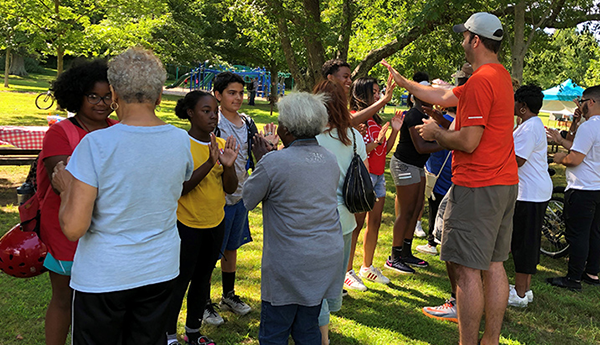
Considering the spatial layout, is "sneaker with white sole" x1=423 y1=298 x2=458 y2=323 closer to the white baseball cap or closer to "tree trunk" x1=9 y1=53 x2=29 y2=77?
the white baseball cap

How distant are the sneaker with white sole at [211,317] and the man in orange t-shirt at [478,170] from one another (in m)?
1.92

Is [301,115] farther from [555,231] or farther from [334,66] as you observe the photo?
[555,231]

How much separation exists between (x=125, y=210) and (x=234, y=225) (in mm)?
1913

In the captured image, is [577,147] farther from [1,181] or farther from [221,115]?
[1,181]

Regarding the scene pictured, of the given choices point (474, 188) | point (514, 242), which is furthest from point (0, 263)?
point (514, 242)

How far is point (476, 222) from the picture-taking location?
11.1 ft

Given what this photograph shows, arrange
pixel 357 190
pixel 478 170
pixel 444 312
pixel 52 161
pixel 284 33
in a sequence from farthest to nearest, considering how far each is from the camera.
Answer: pixel 284 33 → pixel 444 312 → pixel 478 170 → pixel 357 190 → pixel 52 161

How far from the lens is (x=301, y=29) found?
31.7ft

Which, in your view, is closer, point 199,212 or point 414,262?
point 199,212

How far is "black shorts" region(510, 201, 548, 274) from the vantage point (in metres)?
4.77

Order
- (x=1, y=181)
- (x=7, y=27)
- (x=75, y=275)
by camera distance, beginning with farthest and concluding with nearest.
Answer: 1. (x=7, y=27)
2. (x=1, y=181)
3. (x=75, y=275)

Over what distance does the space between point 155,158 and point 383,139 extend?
333 centimetres

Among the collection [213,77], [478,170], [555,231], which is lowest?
[555,231]

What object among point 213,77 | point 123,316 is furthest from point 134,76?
point 213,77
